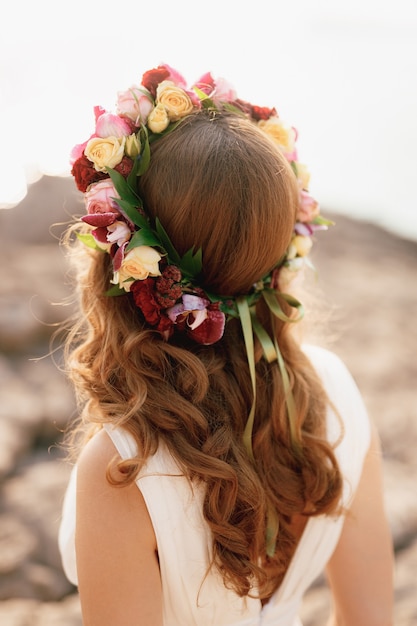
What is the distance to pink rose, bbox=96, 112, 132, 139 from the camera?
1.56 m

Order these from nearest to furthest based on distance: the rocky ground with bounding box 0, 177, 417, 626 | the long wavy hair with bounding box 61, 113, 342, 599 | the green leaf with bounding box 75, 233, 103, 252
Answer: the long wavy hair with bounding box 61, 113, 342, 599
the green leaf with bounding box 75, 233, 103, 252
the rocky ground with bounding box 0, 177, 417, 626

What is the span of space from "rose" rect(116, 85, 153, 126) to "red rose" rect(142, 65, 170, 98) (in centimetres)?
4

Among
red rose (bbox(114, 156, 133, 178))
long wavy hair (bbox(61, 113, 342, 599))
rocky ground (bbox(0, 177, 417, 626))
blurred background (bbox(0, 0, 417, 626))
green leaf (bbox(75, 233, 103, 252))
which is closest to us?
long wavy hair (bbox(61, 113, 342, 599))

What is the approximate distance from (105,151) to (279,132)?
46cm

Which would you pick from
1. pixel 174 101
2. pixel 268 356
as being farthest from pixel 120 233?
pixel 268 356

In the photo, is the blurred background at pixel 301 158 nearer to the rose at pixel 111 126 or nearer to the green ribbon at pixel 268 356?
the rose at pixel 111 126

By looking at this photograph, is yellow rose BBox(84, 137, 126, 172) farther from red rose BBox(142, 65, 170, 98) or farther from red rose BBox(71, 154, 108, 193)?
red rose BBox(142, 65, 170, 98)

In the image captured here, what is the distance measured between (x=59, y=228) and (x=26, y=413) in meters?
2.43

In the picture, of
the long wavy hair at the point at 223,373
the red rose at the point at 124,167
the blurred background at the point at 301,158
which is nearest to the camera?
the long wavy hair at the point at 223,373

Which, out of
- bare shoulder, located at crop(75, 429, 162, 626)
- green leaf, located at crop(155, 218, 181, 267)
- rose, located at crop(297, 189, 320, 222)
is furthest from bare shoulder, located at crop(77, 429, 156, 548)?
rose, located at crop(297, 189, 320, 222)

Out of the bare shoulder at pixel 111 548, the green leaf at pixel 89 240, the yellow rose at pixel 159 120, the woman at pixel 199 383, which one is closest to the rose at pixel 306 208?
the woman at pixel 199 383

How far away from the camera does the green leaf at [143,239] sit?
145 centimetres

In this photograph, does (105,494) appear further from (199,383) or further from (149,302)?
(149,302)

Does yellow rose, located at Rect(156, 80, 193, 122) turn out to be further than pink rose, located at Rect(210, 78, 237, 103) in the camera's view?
No
